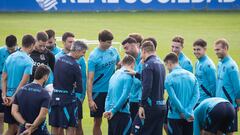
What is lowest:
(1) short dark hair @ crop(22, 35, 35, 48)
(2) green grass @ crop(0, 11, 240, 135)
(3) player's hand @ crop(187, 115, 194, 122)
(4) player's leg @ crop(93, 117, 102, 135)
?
(4) player's leg @ crop(93, 117, 102, 135)

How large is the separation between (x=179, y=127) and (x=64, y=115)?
198 centimetres

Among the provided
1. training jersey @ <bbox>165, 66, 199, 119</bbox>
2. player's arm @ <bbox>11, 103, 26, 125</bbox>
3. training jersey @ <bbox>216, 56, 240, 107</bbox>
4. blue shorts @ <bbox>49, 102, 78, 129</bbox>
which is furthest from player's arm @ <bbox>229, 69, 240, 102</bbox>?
player's arm @ <bbox>11, 103, 26, 125</bbox>

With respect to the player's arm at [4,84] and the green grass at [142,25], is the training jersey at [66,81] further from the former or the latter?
the green grass at [142,25]

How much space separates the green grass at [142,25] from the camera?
2680 centimetres

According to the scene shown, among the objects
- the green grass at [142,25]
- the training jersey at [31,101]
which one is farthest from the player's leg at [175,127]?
the green grass at [142,25]

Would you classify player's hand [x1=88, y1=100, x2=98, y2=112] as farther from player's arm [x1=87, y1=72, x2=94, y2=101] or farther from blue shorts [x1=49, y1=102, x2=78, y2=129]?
blue shorts [x1=49, y1=102, x2=78, y2=129]

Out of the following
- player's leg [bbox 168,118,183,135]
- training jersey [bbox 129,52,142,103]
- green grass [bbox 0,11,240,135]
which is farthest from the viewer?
green grass [bbox 0,11,240,135]

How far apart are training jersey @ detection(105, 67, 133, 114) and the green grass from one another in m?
11.7

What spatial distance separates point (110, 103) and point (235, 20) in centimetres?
2011

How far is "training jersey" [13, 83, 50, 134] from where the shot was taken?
10.5 metres

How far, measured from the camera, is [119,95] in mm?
11617

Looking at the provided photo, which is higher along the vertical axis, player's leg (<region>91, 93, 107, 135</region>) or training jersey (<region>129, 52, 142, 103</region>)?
training jersey (<region>129, 52, 142, 103</region>)

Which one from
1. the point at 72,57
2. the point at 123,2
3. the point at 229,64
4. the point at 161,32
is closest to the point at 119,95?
the point at 72,57

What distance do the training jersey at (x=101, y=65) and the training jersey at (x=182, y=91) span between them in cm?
199
